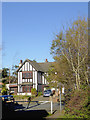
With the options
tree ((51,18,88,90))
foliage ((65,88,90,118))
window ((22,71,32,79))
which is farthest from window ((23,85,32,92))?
foliage ((65,88,90,118))

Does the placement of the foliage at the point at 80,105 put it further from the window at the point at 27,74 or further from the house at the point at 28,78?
the window at the point at 27,74

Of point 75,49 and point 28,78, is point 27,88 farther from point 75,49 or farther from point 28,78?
point 75,49

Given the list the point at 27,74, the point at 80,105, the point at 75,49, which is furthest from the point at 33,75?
the point at 80,105

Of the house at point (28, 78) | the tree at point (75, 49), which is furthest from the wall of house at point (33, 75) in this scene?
the tree at point (75, 49)

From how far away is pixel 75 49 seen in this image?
46.5ft

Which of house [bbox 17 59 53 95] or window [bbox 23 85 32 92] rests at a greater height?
house [bbox 17 59 53 95]

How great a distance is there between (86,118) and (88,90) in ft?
4.56

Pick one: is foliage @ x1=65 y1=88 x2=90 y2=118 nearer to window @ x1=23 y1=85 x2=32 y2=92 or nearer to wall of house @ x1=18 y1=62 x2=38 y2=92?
wall of house @ x1=18 y1=62 x2=38 y2=92

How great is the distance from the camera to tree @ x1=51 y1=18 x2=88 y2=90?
13.4 metres

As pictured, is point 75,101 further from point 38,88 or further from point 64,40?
point 38,88

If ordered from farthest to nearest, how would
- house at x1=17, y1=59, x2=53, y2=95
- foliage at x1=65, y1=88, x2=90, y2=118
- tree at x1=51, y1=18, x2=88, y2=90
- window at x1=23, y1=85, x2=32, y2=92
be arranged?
window at x1=23, y1=85, x2=32, y2=92
house at x1=17, y1=59, x2=53, y2=95
tree at x1=51, y1=18, x2=88, y2=90
foliage at x1=65, y1=88, x2=90, y2=118

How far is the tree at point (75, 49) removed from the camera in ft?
43.8

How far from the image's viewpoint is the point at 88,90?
1016cm

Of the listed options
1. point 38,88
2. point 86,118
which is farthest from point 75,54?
point 38,88
